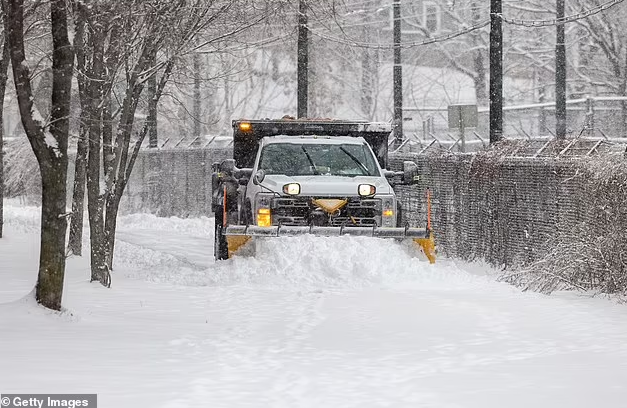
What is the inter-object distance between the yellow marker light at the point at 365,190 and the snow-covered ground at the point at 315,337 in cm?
100

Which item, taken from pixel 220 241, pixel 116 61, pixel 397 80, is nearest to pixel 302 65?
pixel 397 80

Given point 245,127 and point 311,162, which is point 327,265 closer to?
point 311,162

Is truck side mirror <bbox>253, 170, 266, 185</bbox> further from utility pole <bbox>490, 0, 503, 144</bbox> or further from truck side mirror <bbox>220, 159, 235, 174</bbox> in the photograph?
utility pole <bbox>490, 0, 503, 144</bbox>

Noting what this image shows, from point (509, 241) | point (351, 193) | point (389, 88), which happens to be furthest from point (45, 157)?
point (389, 88)

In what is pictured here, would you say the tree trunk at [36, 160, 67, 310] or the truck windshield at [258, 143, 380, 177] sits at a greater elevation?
the truck windshield at [258, 143, 380, 177]

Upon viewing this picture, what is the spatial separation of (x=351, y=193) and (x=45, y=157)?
18.6 ft

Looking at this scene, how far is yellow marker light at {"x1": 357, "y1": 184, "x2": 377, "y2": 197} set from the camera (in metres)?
16.1

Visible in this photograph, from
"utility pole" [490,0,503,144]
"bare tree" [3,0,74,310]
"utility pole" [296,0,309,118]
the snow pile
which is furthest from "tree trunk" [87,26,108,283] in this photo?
"utility pole" [296,0,309,118]

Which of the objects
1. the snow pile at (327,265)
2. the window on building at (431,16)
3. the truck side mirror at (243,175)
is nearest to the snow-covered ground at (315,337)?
the snow pile at (327,265)

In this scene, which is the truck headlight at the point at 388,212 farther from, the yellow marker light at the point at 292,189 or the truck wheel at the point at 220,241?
the truck wheel at the point at 220,241

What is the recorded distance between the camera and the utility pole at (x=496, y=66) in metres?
24.3

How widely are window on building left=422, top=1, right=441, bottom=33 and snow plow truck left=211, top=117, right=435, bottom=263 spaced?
3518 cm

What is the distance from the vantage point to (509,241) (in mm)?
19703

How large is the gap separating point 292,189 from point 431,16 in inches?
1693
